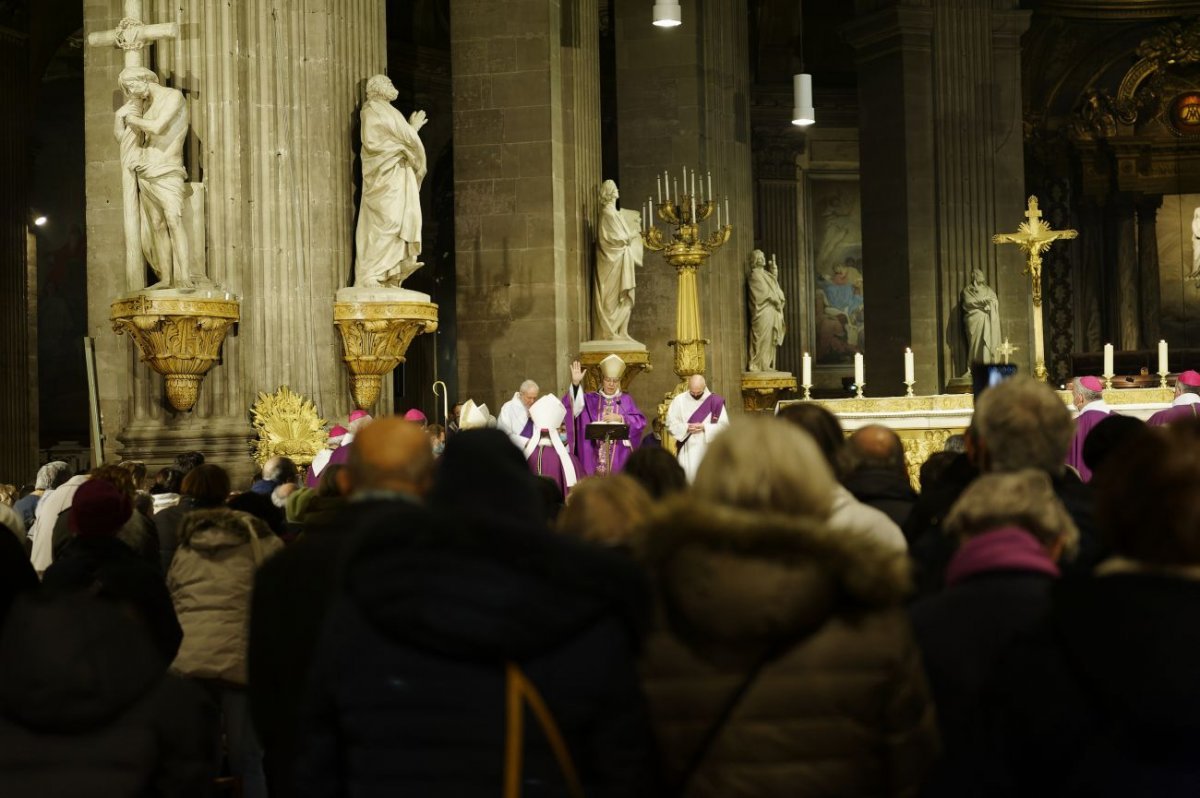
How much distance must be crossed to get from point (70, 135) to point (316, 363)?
742 inches

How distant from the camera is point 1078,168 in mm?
42312

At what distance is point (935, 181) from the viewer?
28.9 metres

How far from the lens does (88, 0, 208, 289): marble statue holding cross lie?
13023mm

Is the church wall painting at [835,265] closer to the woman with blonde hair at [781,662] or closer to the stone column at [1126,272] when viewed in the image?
the stone column at [1126,272]

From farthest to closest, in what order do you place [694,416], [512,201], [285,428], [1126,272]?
[1126,272] < [512,201] < [694,416] < [285,428]

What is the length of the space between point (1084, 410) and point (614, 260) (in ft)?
20.4

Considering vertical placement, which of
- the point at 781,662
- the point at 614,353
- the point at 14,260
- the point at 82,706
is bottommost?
the point at 82,706

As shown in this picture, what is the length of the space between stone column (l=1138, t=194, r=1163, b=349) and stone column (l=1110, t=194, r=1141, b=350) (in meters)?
0.12

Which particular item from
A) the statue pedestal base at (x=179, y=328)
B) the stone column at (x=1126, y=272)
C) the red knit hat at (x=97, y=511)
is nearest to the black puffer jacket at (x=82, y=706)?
the red knit hat at (x=97, y=511)

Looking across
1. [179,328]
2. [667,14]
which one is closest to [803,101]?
[667,14]

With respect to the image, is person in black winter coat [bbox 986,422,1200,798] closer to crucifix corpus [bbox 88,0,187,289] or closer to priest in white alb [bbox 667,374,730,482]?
crucifix corpus [bbox 88,0,187,289]

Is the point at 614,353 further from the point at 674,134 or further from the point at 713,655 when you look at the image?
the point at 713,655

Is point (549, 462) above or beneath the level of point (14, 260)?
beneath

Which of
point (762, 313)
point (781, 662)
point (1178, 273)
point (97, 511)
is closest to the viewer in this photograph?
point (781, 662)
